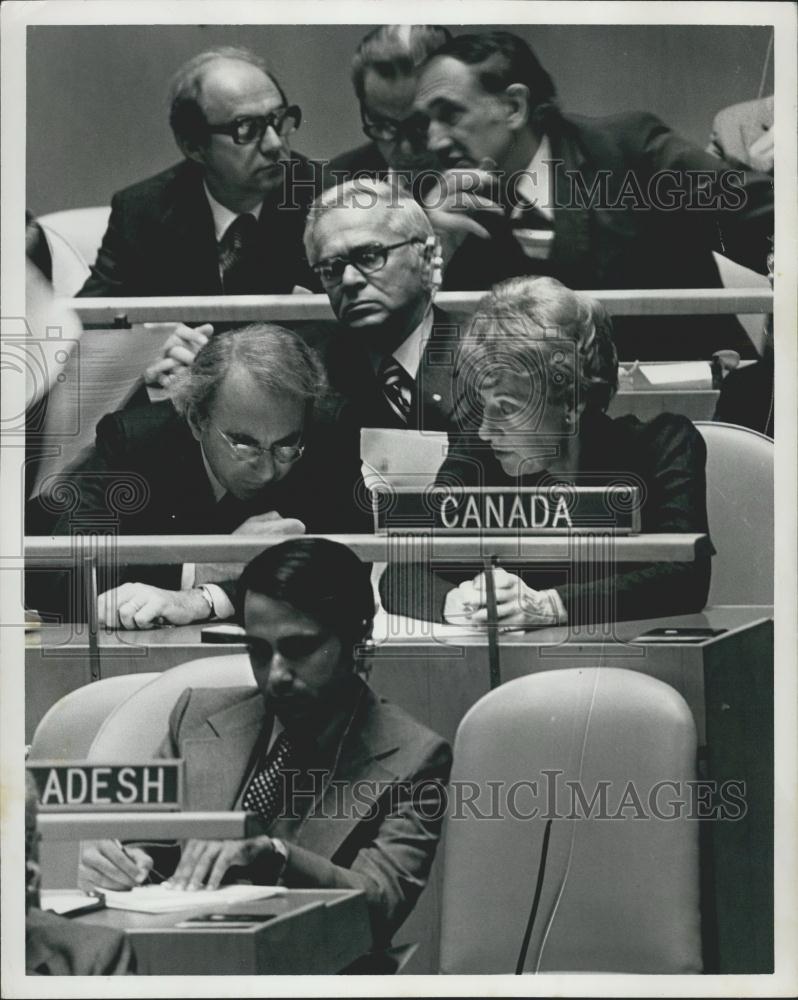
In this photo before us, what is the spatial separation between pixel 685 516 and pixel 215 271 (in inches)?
40.0

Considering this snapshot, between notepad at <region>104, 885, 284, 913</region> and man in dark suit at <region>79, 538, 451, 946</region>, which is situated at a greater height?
man in dark suit at <region>79, 538, 451, 946</region>

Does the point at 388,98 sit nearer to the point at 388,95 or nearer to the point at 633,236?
the point at 388,95

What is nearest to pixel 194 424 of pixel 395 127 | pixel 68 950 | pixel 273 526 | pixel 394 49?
pixel 273 526

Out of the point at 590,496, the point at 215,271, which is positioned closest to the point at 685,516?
the point at 590,496

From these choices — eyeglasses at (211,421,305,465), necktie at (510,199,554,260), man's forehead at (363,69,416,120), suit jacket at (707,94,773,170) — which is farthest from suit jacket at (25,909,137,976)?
suit jacket at (707,94,773,170)

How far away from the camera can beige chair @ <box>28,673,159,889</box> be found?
2266 millimetres

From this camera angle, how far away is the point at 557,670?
2.25 metres

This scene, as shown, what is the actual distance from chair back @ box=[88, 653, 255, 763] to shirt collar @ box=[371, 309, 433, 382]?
2.05 ft

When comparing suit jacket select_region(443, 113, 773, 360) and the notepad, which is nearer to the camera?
the notepad

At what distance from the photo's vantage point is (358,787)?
2250 mm

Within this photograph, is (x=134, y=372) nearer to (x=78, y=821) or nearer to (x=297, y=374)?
(x=297, y=374)

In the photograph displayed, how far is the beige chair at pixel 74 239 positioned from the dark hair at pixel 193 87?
0.70 feet

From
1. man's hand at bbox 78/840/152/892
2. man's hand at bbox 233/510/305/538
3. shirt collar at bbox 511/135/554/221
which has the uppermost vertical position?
shirt collar at bbox 511/135/554/221

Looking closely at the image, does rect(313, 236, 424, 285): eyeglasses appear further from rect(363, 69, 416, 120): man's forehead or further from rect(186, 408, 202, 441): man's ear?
rect(186, 408, 202, 441): man's ear
